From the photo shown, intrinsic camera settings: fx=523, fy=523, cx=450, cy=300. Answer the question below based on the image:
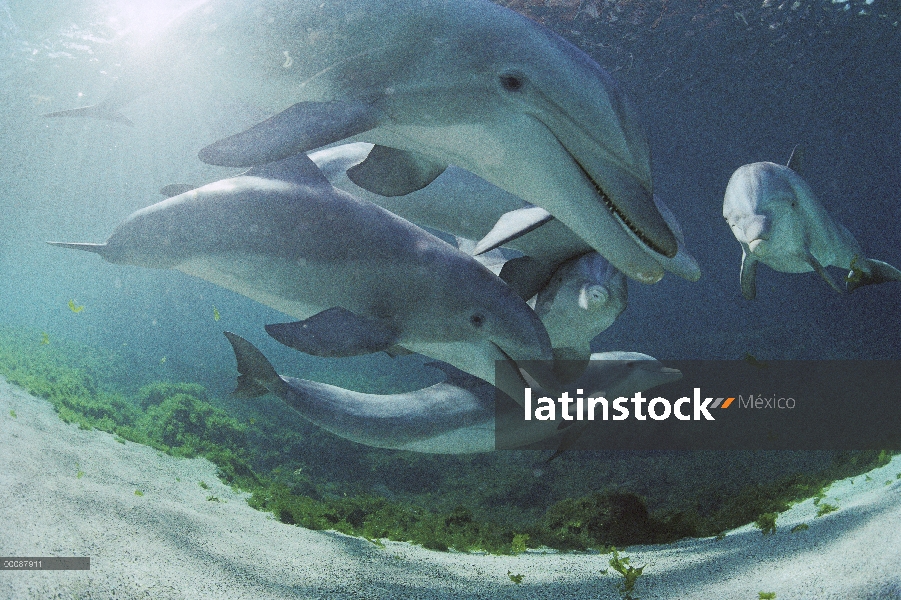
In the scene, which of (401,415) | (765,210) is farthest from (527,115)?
(765,210)

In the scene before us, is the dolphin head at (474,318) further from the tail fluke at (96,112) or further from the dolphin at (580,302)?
the tail fluke at (96,112)

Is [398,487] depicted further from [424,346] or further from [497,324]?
[497,324]

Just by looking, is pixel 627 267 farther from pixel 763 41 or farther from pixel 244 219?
pixel 763 41

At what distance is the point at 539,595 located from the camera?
12.0 feet

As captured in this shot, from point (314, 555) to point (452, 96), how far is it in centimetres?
370

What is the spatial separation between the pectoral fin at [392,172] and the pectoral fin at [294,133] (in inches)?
22.8

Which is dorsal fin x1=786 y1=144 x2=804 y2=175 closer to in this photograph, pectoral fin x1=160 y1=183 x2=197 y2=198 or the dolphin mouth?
the dolphin mouth

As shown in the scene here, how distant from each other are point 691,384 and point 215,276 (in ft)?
50.7

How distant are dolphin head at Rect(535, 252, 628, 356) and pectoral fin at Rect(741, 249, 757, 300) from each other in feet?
11.0

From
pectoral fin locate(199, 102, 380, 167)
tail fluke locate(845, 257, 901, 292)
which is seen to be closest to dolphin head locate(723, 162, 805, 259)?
tail fluke locate(845, 257, 901, 292)

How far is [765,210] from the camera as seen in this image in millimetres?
5422

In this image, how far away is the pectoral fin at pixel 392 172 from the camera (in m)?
2.91

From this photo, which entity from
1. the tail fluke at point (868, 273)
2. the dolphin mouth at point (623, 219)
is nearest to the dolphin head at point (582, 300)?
the dolphin mouth at point (623, 219)

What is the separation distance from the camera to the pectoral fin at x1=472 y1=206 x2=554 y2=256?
3.13 m
